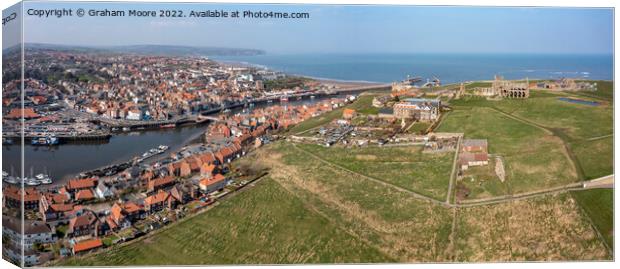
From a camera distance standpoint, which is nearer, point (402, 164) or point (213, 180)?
Answer: point (402, 164)

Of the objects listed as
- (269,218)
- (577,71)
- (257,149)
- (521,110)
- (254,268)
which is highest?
(577,71)

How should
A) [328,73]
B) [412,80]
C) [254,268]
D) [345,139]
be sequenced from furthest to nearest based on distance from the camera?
[328,73] → [412,80] → [345,139] → [254,268]

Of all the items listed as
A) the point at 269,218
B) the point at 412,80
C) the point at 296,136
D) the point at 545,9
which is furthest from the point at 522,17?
the point at 269,218

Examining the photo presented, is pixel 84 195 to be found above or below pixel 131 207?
above

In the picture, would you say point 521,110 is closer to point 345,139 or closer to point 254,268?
point 345,139

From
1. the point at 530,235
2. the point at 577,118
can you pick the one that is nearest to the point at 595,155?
the point at 577,118

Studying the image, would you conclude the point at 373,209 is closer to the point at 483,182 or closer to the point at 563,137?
the point at 483,182
